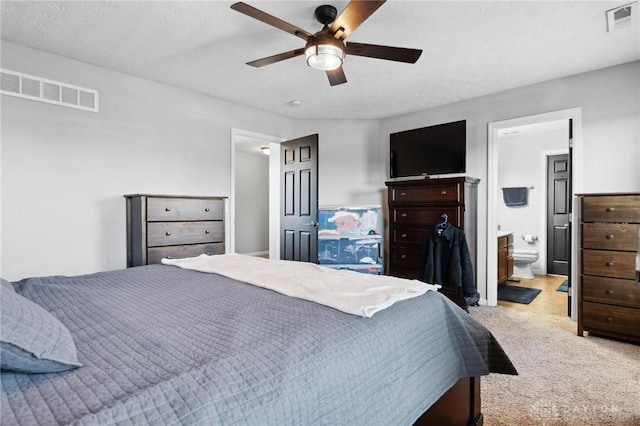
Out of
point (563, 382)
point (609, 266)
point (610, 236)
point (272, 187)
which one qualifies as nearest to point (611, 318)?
point (609, 266)

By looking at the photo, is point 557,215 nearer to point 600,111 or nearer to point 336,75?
point 600,111

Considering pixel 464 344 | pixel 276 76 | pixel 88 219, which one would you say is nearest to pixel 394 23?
pixel 276 76

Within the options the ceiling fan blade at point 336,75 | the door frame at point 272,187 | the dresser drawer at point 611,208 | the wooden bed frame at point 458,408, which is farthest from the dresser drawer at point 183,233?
the dresser drawer at point 611,208

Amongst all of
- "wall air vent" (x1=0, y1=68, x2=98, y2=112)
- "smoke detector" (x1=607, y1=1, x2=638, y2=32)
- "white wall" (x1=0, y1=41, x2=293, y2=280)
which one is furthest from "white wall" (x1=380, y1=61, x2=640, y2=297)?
"wall air vent" (x1=0, y1=68, x2=98, y2=112)

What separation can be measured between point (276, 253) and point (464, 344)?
13.3 ft

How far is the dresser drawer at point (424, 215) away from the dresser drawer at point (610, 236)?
3.61 ft

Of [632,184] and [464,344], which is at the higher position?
[632,184]

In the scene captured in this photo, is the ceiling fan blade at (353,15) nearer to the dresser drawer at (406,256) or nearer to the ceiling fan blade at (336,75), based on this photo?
the ceiling fan blade at (336,75)

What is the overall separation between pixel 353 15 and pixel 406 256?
2898 mm

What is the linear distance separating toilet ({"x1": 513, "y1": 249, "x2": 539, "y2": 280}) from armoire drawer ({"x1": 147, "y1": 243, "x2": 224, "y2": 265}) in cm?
454

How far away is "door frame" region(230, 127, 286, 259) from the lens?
4.20 metres

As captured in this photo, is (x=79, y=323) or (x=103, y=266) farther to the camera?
(x=103, y=266)

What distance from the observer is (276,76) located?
3365 mm

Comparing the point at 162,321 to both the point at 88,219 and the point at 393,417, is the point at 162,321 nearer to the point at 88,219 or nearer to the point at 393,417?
the point at 393,417
